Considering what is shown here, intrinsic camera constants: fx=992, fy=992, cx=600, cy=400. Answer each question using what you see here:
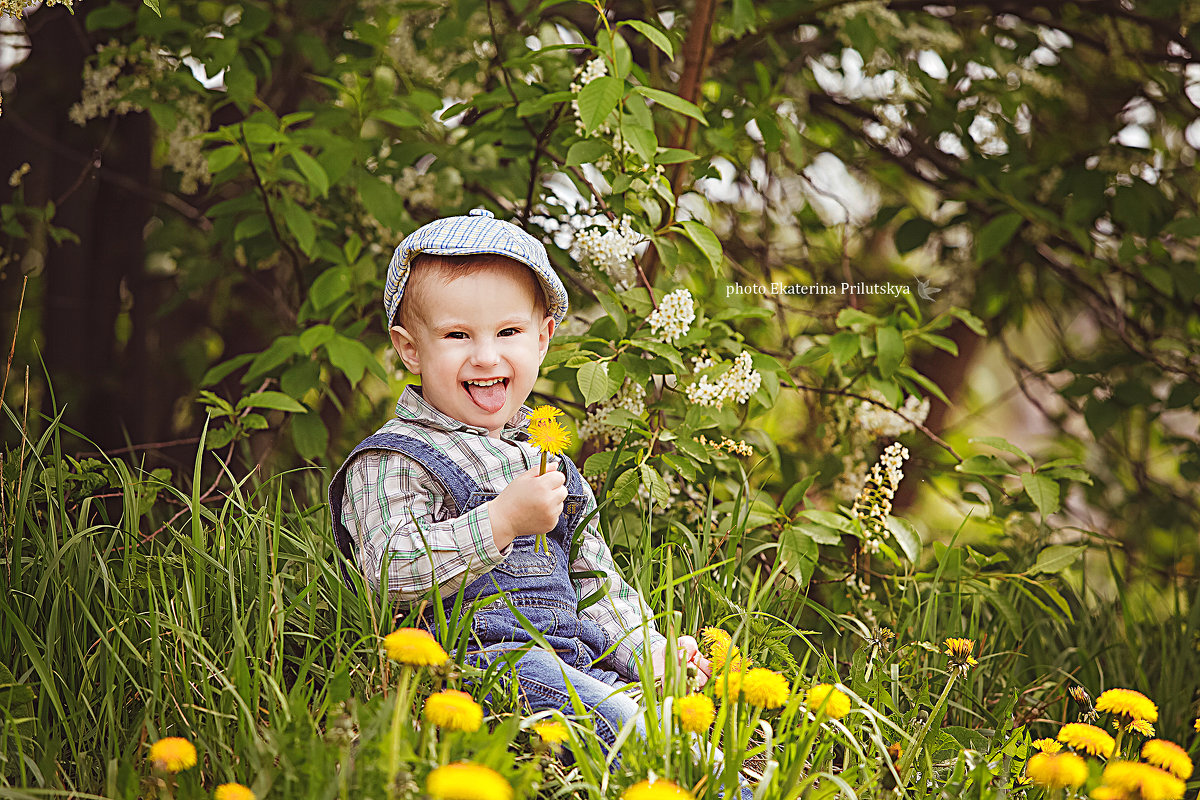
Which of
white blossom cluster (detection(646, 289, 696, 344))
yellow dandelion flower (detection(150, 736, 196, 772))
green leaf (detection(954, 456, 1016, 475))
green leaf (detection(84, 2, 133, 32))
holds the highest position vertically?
green leaf (detection(84, 2, 133, 32))

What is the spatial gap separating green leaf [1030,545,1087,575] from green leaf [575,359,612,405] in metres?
1.04

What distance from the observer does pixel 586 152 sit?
2.09 meters

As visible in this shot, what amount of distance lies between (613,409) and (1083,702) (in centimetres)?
109

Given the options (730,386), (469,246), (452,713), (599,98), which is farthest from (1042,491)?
(452,713)

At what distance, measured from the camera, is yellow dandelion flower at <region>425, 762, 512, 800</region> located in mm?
908

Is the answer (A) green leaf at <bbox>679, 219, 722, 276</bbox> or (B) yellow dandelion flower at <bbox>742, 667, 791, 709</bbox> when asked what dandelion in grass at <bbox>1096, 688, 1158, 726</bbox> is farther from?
(A) green leaf at <bbox>679, 219, 722, 276</bbox>

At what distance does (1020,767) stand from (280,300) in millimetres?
2292

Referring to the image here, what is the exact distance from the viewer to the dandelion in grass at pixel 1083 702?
1.64 m

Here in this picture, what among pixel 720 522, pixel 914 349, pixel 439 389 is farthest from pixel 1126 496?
pixel 439 389

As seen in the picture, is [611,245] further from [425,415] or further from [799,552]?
[799,552]

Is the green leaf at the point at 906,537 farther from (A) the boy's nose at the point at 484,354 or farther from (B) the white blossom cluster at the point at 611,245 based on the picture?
(A) the boy's nose at the point at 484,354

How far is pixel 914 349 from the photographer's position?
171 inches

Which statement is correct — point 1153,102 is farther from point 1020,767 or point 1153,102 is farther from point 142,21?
point 142,21

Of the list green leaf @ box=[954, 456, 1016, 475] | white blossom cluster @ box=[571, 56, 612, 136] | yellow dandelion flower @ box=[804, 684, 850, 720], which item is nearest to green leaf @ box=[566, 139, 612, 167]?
white blossom cluster @ box=[571, 56, 612, 136]
